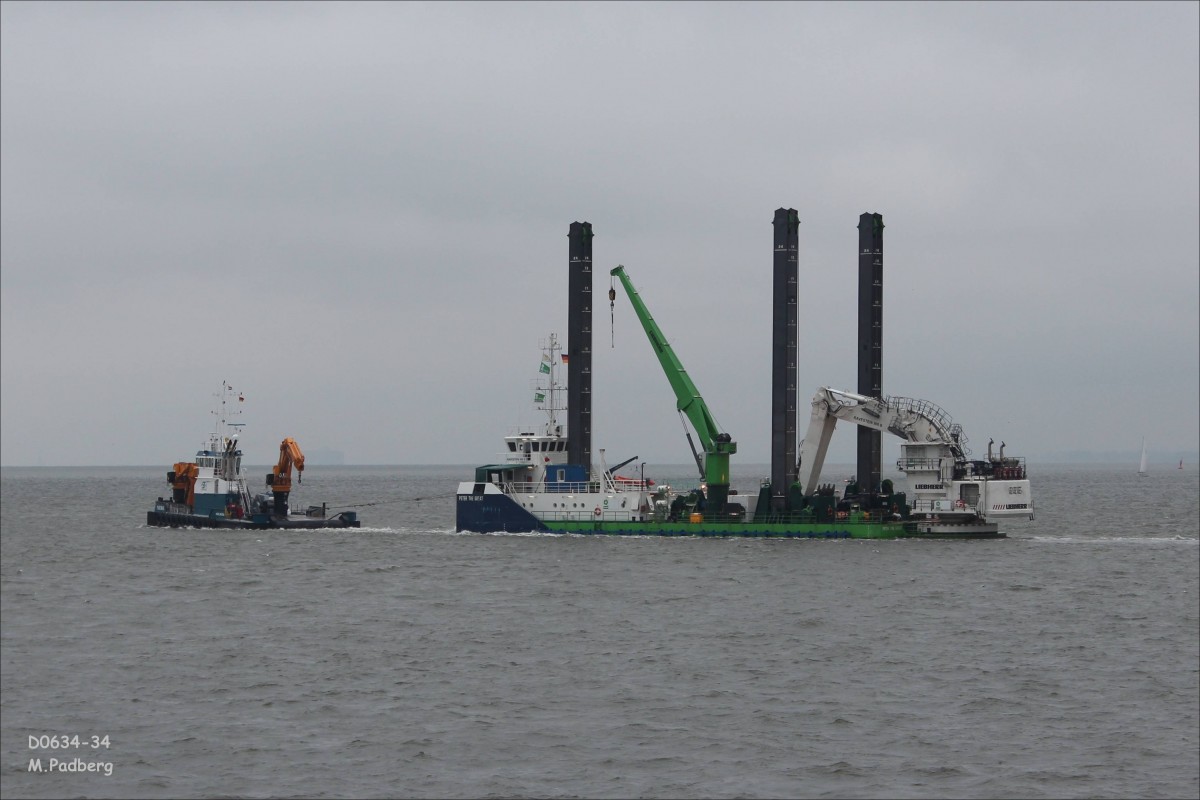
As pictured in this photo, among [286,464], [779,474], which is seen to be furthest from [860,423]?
→ [286,464]

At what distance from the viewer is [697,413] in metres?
74.5

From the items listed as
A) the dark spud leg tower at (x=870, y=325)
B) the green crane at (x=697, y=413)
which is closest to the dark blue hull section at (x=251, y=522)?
the green crane at (x=697, y=413)

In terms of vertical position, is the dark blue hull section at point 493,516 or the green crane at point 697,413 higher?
the green crane at point 697,413

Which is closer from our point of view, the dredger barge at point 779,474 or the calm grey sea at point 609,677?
the calm grey sea at point 609,677

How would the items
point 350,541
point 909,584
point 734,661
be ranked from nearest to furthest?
1. point 734,661
2. point 909,584
3. point 350,541

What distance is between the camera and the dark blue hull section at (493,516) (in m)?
73.3

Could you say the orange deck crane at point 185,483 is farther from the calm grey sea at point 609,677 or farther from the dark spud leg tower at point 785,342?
the dark spud leg tower at point 785,342

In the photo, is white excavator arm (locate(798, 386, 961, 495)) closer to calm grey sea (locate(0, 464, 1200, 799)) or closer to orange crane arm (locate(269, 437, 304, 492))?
calm grey sea (locate(0, 464, 1200, 799))

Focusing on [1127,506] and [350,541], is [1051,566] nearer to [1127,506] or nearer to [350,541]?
[350,541]

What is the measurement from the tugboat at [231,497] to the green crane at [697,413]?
2201 centimetres

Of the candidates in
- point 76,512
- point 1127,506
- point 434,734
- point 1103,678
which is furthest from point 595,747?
point 1127,506

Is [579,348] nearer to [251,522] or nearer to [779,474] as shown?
[779,474]

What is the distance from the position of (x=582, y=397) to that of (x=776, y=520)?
41.0 ft

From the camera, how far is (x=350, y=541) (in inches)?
3024
